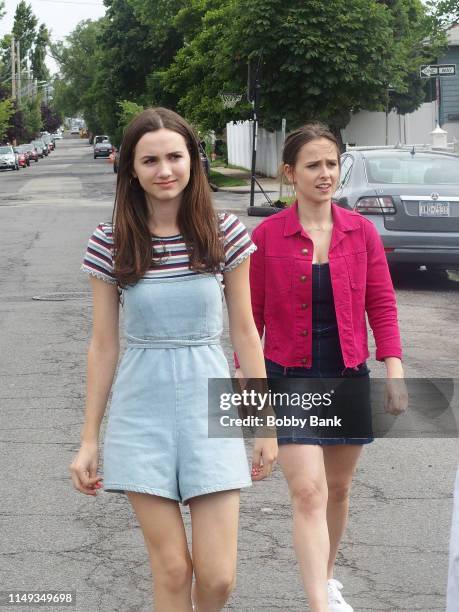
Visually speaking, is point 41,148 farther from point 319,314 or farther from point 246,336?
point 246,336

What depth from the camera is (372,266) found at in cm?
452

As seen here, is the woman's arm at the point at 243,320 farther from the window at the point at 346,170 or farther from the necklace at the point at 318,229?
the window at the point at 346,170

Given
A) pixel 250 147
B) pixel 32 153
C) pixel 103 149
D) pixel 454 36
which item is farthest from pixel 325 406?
pixel 103 149

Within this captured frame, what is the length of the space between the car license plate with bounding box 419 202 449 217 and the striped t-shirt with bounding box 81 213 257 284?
972 cm

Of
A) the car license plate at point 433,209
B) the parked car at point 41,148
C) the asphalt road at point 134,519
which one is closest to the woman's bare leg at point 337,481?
the asphalt road at point 134,519

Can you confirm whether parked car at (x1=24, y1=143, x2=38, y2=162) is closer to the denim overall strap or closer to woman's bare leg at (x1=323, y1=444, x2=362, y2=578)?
woman's bare leg at (x1=323, y1=444, x2=362, y2=578)

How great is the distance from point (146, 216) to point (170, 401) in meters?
0.59

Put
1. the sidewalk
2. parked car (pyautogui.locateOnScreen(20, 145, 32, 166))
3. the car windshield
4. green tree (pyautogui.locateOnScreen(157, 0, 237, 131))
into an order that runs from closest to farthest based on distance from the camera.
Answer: the car windshield
the sidewalk
green tree (pyautogui.locateOnScreen(157, 0, 237, 131))
parked car (pyautogui.locateOnScreen(20, 145, 32, 166))

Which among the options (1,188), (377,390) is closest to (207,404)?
(377,390)

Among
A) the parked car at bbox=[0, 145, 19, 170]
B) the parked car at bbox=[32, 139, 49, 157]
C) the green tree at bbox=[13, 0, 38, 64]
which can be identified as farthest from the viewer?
the green tree at bbox=[13, 0, 38, 64]

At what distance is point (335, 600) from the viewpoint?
14.7 feet

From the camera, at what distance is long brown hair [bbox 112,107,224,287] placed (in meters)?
3.62

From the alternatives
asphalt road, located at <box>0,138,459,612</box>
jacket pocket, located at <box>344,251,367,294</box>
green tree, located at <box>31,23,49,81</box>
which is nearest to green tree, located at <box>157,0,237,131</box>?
asphalt road, located at <box>0,138,459,612</box>

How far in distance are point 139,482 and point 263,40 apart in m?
28.0
